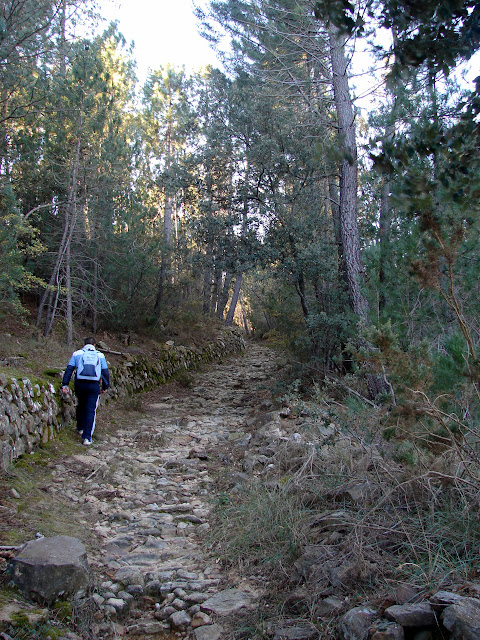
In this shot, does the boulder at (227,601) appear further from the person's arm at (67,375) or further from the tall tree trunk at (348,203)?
the tall tree trunk at (348,203)

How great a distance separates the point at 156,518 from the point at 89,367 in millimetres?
3193

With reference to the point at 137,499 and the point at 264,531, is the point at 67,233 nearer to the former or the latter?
the point at 137,499

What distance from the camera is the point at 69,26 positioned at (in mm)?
11742

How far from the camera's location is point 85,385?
742cm

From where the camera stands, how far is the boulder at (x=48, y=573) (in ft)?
9.91

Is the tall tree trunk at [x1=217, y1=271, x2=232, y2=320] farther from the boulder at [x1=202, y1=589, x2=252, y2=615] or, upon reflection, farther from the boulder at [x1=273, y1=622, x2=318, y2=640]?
the boulder at [x1=273, y1=622, x2=318, y2=640]

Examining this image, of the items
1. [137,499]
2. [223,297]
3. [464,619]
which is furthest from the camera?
[223,297]

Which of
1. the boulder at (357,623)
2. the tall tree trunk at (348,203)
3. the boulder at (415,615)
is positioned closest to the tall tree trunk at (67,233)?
the tall tree trunk at (348,203)

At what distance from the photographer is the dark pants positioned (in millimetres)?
7320

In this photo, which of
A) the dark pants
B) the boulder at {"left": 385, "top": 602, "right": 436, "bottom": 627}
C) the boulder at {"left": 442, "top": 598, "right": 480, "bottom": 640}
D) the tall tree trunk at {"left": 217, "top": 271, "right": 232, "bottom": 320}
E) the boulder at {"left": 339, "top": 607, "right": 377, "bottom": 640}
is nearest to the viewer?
the boulder at {"left": 442, "top": 598, "right": 480, "bottom": 640}

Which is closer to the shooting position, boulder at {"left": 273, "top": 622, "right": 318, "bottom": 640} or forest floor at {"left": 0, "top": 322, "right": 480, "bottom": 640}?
boulder at {"left": 273, "top": 622, "right": 318, "bottom": 640}

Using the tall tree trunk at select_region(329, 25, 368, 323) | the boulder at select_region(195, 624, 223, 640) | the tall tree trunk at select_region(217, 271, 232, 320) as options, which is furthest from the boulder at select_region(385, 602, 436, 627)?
the tall tree trunk at select_region(217, 271, 232, 320)

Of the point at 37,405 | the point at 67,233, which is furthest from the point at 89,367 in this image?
the point at 67,233

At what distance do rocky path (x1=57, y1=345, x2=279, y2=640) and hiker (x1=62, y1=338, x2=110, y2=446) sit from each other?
13.5 inches
